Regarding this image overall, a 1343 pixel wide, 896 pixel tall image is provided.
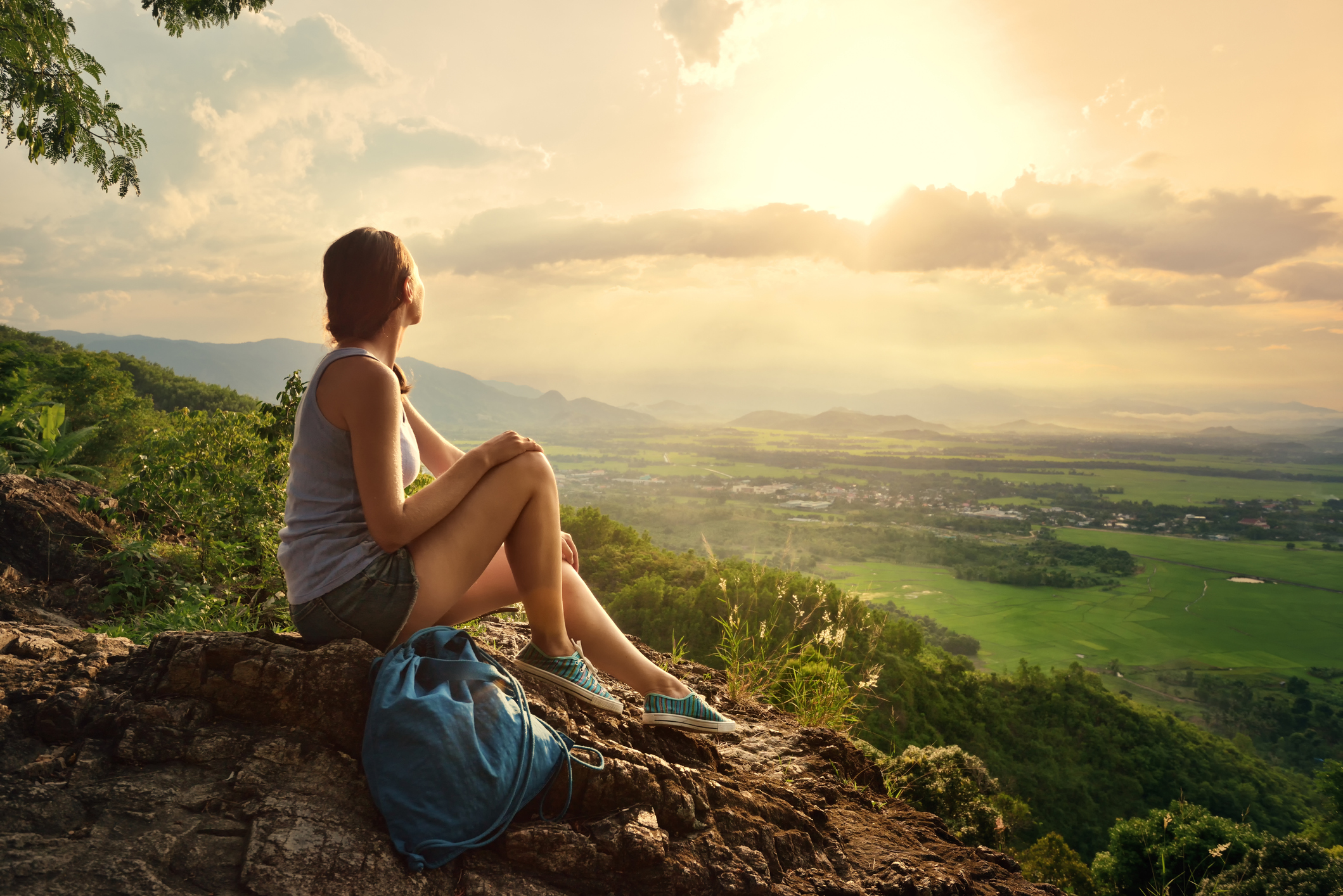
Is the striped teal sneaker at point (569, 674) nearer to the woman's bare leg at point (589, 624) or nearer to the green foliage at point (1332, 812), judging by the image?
the woman's bare leg at point (589, 624)

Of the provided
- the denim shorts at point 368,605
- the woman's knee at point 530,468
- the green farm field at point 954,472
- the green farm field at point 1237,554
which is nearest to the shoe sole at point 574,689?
the denim shorts at point 368,605

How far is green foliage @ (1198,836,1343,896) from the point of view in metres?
5.26

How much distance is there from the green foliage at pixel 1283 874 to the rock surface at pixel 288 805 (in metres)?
4.64

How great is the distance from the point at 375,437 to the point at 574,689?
1.35m

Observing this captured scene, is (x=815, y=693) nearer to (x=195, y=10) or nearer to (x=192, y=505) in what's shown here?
(x=192, y=505)

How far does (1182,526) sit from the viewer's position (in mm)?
69312

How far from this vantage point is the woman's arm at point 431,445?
310 centimetres

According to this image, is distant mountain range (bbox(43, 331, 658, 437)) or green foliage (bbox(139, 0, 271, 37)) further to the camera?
distant mountain range (bbox(43, 331, 658, 437))

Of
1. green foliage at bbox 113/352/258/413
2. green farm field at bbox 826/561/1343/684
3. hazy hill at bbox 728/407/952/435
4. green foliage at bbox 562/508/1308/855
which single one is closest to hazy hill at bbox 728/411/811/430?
hazy hill at bbox 728/407/952/435

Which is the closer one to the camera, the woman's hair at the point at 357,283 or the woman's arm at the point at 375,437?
the woman's arm at the point at 375,437

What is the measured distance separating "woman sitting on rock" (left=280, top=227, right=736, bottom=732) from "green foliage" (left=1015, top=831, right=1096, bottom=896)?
8704mm

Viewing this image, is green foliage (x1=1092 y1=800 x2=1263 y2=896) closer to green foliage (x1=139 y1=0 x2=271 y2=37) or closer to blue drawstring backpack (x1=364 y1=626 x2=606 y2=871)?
blue drawstring backpack (x1=364 y1=626 x2=606 y2=871)

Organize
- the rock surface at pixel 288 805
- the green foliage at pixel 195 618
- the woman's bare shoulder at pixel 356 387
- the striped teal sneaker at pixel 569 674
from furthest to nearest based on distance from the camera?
the green foliage at pixel 195 618 < the striped teal sneaker at pixel 569 674 < the woman's bare shoulder at pixel 356 387 < the rock surface at pixel 288 805

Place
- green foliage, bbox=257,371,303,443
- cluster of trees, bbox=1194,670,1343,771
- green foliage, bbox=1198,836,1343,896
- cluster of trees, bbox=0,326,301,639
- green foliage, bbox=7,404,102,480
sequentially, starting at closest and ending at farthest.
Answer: cluster of trees, bbox=0,326,301,639, green foliage, bbox=1198,836,1343,896, green foliage, bbox=257,371,303,443, green foliage, bbox=7,404,102,480, cluster of trees, bbox=1194,670,1343,771
